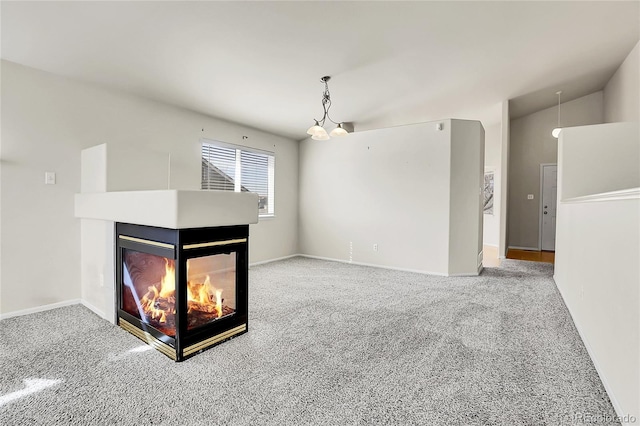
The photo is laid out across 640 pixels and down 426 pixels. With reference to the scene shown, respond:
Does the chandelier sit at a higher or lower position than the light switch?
higher

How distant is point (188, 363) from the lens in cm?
205

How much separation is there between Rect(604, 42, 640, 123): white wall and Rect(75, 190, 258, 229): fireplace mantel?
18.8ft

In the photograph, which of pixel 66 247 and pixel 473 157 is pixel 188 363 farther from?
pixel 473 157

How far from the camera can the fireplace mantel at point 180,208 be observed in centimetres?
201

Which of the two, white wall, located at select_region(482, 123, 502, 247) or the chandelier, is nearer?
the chandelier

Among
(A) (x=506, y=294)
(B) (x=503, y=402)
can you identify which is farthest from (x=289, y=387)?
(A) (x=506, y=294)

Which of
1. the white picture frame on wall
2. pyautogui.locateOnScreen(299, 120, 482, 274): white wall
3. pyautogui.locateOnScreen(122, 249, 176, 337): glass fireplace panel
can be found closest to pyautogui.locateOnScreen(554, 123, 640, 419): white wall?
pyautogui.locateOnScreen(299, 120, 482, 274): white wall

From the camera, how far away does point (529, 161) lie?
721 centimetres

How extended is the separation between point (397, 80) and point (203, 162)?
10.2ft

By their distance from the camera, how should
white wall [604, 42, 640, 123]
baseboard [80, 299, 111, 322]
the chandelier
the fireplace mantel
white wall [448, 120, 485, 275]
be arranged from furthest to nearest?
white wall [448, 120, 485, 275], white wall [604, 42, 640, 123], the chandelier, baseboard [80, 299, 111, 322], the fireplace mantel

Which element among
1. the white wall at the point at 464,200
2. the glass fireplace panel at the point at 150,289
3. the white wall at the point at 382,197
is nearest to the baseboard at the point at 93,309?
the glass fireplace panel at the point at 150,289

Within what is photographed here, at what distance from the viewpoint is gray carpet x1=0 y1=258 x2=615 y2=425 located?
1.57 meters

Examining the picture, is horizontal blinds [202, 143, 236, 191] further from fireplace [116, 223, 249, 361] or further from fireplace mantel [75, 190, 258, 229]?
fireplace [116, 223, 249, 361]

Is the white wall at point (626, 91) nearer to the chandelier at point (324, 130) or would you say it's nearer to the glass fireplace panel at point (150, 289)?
the chandelier at point (324, 130)
